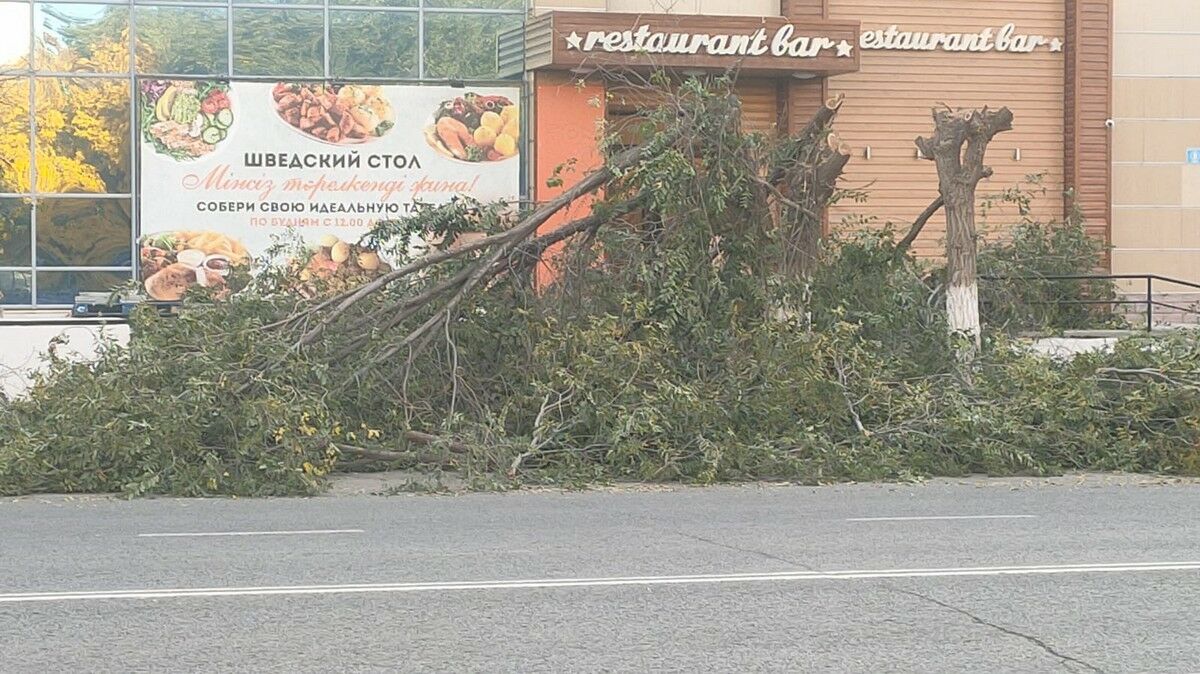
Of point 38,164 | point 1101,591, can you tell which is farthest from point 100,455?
point 38,164

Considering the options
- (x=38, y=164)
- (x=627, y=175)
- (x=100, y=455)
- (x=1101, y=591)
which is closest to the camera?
(x=1101, y=591)

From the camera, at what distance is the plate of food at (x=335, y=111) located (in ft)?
77.5

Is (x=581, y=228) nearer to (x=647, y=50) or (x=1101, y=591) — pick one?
(x=647, y=50)

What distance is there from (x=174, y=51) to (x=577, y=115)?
6.83 meters

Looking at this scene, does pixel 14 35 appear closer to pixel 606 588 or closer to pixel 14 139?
pixel 14 139

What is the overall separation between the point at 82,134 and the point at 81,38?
1.56 metres

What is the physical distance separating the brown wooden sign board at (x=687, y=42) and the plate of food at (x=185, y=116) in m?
4.86

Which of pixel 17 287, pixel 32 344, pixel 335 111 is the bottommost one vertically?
pixel 32 344

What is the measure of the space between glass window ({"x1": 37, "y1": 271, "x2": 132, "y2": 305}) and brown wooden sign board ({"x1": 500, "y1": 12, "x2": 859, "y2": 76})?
24.6 ft

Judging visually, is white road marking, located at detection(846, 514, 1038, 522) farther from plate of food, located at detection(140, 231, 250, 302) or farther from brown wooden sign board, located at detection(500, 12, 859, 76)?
plate of food, located at detection(140, 231, 250, 302)

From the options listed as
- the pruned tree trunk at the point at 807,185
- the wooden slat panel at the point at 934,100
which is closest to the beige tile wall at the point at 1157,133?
the wooden slat panel at the point at 934,100

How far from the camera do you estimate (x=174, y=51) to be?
23219 millimetres

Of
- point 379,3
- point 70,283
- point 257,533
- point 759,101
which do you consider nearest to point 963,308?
point 257,533

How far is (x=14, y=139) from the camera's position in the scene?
22.7 meters
